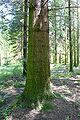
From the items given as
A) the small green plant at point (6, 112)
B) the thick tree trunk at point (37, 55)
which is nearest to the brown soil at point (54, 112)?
the small green plant at point (6, 112)

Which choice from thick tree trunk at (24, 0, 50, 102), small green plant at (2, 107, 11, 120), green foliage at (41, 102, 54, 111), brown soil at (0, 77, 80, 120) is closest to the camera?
brown soil at (0, 77, 80, 120)

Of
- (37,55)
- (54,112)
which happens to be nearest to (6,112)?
(54,112)

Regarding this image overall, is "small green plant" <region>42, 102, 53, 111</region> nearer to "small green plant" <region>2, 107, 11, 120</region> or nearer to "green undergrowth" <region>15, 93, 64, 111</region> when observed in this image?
"green undergrowth" <region>15, 93, 64, 111</region>

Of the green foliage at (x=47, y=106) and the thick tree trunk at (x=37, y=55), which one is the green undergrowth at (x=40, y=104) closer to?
the green foliage at (x=47, y=106)

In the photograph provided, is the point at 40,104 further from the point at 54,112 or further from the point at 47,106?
the point at 54,112

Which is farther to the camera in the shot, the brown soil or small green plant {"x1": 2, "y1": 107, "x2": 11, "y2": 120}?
small green plant {"x1": 2, "y1": 107, "x2": 11, "y2": 120}

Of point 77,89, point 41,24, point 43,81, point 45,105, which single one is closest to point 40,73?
point 43,81

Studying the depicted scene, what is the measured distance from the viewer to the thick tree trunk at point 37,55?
287 inches

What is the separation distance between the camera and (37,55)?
288 inches

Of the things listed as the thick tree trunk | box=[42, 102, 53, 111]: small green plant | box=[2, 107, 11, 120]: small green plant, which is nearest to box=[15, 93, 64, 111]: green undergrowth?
box=[42, 102, 53, 111]: small green plant

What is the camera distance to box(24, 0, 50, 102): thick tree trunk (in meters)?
7.30

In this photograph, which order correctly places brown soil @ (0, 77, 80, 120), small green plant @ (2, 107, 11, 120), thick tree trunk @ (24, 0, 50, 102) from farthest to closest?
1. thick tree trunk @ (24, 0, 50, 102)
2. small green plant @ (2, 107, 11, 120)
3. brown soil @ (0, 77, 80, 120)

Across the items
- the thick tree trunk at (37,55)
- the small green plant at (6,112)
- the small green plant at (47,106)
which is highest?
the thick tree trunk at (37,55)

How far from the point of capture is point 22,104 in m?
7.18
